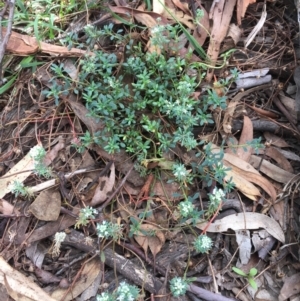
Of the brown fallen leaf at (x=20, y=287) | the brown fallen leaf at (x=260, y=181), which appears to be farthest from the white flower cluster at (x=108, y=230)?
the brown fallen leaf at (x=260, y=181)

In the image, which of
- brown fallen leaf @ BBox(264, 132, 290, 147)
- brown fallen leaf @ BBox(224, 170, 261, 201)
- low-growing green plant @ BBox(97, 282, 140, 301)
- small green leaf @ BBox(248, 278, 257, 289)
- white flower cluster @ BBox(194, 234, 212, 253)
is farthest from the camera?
brown fallen leaf @ BBox(264, 132, 290, 147)

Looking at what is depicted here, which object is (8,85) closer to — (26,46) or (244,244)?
(26,46)

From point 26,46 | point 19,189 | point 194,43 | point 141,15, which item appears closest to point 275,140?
point 194,43

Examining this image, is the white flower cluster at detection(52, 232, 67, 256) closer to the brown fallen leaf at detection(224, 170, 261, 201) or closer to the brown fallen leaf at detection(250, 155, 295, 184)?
the brown fallen leaf at detection(224, 170, 261, 201)

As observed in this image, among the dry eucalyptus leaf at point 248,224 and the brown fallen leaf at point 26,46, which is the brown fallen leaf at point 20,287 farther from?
the brown fallen leaf at point 26,46

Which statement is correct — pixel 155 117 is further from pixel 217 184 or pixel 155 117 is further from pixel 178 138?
pixel 217 184

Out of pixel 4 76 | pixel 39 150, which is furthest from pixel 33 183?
pixel 4 76

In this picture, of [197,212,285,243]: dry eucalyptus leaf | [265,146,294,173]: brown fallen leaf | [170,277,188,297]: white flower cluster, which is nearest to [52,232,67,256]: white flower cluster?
[170,277,188,297]: white flower cluster
